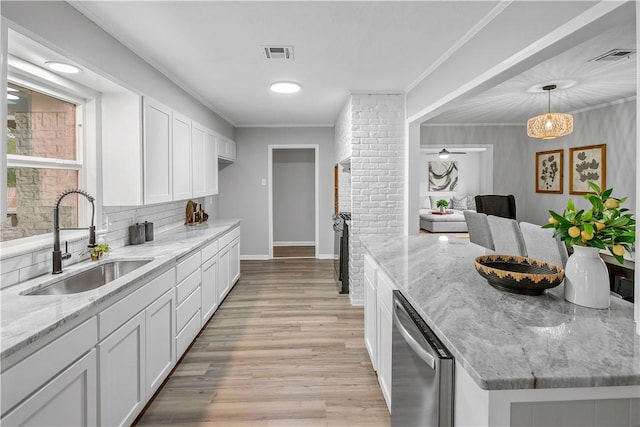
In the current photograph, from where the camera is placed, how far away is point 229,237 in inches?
173

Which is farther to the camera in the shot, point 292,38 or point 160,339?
point 292,38

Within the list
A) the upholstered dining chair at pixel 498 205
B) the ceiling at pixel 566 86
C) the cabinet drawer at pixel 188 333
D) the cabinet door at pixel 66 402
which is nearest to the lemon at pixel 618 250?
the ceiling at pixel 566 86

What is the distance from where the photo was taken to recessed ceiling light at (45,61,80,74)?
6.63 feet

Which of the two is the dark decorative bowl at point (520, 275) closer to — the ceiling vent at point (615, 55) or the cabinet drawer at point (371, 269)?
the cabinet drawer at point (371, 269)

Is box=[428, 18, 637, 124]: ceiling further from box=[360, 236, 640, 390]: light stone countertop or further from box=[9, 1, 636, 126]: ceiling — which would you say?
box=[360, 236, 640, 390]: light stone countertop

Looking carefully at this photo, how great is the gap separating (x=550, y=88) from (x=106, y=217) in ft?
16.1

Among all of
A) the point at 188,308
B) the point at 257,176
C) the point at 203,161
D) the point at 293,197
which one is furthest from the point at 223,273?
the point at 293,197

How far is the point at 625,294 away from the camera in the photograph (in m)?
2.57

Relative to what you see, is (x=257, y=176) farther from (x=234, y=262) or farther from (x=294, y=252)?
(x=234, y=262)

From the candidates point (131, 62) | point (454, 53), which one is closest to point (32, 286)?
point (131, 62)

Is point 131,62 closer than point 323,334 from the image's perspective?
Yes

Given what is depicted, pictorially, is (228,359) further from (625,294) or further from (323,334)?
(625,294)

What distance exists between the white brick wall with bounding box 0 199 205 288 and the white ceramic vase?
8.24ft

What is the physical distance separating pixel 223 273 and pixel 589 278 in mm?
3493
